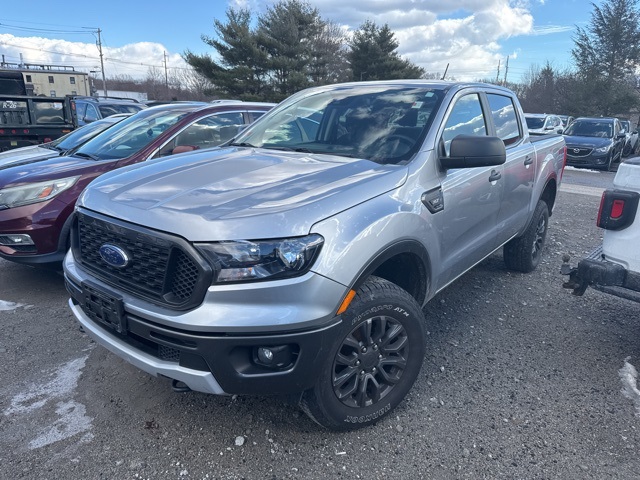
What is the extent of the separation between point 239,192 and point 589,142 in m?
15.9

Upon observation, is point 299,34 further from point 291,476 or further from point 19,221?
point 291,476

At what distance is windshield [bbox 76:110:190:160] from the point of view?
485 centimetres

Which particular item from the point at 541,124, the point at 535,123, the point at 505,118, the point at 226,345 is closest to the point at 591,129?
A: the point at 541,124

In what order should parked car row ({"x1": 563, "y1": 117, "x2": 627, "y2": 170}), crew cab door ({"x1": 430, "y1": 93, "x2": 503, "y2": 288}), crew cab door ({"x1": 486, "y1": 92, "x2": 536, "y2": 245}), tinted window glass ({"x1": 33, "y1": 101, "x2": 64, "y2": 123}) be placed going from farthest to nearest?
parked car row ({"x1": 563, "y1": 117, "x2": 627, "y2": 170})
tinted window glass ({"x1": 33, "y1": 101, "x2": 64, "y2": 123})
crew cab door ({"x1": 486, "y1": 92, "x2": 536, "y2": 245})
crew cab door ({"x1": 430, "y1": 93, "x2": 503, "y2": 288})

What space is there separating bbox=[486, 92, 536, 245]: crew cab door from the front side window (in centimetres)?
30

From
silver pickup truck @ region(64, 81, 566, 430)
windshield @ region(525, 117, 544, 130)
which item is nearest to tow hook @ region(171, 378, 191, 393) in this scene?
silver pickup truck @ region(64, 81, 566, 430)

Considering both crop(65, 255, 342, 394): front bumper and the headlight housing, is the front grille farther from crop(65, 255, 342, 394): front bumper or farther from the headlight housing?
the headlight housing

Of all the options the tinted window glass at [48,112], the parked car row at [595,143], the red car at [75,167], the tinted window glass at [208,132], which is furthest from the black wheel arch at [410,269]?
the parked car row at [595,143]

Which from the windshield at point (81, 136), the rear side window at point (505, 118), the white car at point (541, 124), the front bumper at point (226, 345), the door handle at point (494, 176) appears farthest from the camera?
the white car at point (541, 124)

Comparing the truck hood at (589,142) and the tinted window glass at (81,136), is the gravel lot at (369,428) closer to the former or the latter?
the tinted window glass at (81,136)

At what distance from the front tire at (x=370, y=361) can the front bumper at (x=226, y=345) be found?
15 centimetres

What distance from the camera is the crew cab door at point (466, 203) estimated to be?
9.98ft

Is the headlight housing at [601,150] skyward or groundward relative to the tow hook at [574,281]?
groundward

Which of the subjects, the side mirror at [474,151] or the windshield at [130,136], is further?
the windshield at [130,136]
